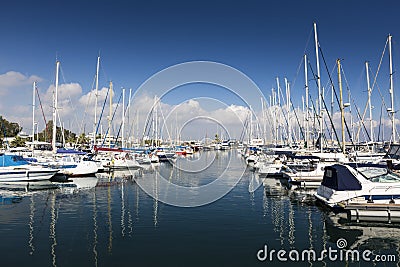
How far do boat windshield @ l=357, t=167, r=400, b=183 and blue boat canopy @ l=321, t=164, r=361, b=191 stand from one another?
1062 mm

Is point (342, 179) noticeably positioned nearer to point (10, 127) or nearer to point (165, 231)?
point (165, 231)

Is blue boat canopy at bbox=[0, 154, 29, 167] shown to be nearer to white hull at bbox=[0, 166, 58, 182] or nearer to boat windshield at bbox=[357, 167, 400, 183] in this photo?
white hull at bbox=[0, 166, 58, 182]

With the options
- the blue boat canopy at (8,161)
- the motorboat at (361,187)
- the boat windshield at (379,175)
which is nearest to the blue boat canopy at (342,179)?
the motorboat at (361,187)

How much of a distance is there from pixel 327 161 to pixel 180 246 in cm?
2676

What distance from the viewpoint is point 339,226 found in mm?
18328

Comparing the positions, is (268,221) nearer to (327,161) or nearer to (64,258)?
(64,258)

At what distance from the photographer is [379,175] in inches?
819

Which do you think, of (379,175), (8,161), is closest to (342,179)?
(379,175)

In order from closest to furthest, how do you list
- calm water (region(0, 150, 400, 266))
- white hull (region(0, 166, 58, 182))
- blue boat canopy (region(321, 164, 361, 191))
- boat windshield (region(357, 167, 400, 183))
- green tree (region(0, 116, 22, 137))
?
calm water (region(0, 150, 400, 266)) → boat windshield (region(357, 167, 400, 183)) → blue boat canopy (region(321, 164, 361, 191)) → white hull (region(0, 166, 58, 182)) → green tree (region(0, 116, 22, 137))

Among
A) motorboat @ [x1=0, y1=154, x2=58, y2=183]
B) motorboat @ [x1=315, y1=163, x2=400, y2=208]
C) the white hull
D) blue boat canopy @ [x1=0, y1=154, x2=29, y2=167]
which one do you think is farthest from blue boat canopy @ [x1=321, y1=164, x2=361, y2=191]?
blue boat canopy @ [x1=0, y1=154, x2=29, y2=167]

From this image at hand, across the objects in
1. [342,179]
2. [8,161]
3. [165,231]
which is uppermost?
[8,161]

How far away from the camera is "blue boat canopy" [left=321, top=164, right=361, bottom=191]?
2058 cm

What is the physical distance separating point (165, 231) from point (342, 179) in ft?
40.6

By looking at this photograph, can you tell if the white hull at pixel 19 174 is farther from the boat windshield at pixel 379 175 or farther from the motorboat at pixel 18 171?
the boat windshield at pixel 379 175
